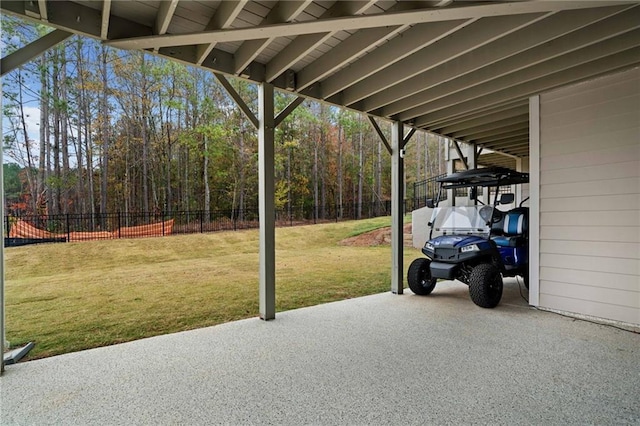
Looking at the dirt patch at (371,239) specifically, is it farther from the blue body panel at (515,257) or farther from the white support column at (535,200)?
the white support column at (535,200)

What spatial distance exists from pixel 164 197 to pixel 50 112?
4.62 m

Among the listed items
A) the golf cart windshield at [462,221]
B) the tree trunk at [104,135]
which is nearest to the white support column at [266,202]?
the golf cart windshield at [462,221]

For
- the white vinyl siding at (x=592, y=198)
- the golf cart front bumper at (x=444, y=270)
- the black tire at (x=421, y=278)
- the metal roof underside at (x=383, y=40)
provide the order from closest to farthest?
1. the metal roof underside at (x=383, y=40)
2. the white vinyl siding at (x=592, y=198)
3. the golf cart front bumper at (x=444, y=270)
4. the black tire at (x=421, y=278)

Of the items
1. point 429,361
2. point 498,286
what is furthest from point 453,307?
point 429,361

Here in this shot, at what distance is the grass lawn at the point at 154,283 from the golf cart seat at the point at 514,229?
205 cm

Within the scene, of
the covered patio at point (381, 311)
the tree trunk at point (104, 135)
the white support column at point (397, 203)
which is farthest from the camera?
the tree trunk at point (104, 135)

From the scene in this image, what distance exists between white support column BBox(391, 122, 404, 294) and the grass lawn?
800 millimetres

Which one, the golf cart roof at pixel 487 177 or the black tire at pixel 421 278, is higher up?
the golf cart roof at pixel 487 177

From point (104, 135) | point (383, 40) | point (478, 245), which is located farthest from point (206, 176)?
point (383, 40)

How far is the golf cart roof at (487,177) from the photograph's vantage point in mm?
4414

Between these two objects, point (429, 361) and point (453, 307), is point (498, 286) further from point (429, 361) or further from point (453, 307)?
point (429, 361)

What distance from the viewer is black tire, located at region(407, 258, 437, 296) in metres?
4.66

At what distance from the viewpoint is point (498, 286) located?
4.07 meters

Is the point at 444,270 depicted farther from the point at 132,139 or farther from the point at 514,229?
the point at 132,139
